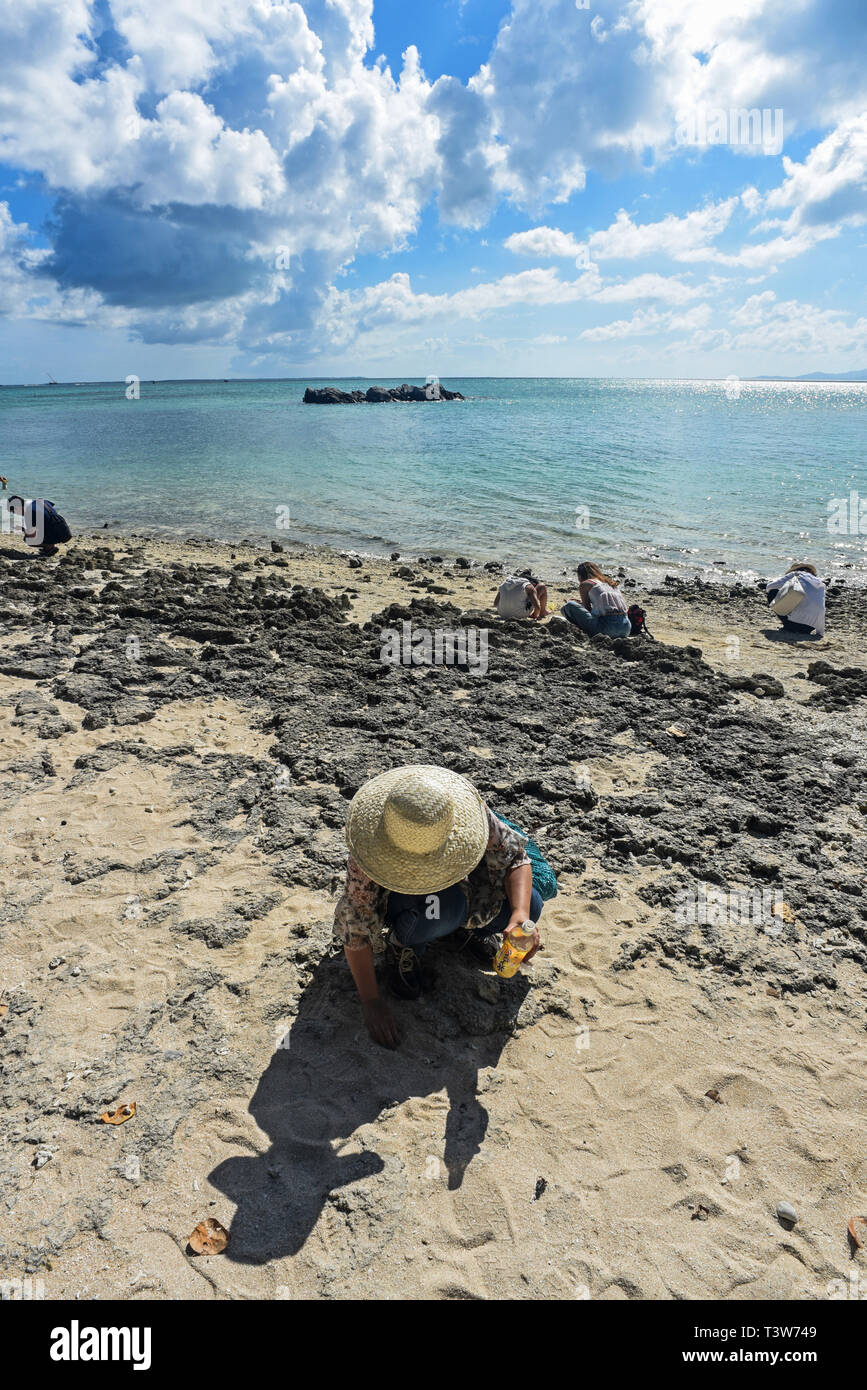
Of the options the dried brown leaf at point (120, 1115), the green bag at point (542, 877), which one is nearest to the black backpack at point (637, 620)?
the green bag at point (542, 877)

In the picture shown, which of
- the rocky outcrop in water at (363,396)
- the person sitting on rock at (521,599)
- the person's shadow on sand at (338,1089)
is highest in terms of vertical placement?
the rocky outcrop in water at (363,396)

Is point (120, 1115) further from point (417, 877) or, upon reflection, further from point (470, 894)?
point (470, 894)

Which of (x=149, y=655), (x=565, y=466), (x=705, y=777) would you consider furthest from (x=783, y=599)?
(x=565, y=466)

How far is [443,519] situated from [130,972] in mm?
15973

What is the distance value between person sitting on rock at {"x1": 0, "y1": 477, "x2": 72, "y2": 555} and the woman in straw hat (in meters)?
11.2

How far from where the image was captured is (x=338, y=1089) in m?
3.17

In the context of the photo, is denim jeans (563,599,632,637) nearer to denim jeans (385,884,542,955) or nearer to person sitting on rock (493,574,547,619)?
person sitting on rock (493,574,547,619)

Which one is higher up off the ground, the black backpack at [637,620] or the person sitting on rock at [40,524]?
the person sitting on rock at [40,524]

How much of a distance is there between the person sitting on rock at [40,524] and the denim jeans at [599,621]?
872 centimetres

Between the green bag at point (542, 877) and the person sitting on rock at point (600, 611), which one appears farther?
the person sitting on rock at point (600, 611)

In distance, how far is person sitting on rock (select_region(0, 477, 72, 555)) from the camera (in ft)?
39.0

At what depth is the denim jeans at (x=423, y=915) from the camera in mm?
3357

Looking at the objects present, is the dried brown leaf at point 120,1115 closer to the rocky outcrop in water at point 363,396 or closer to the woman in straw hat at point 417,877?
the woman in straw hat at point 417,877

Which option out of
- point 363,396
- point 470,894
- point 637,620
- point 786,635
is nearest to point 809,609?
point 786,635
